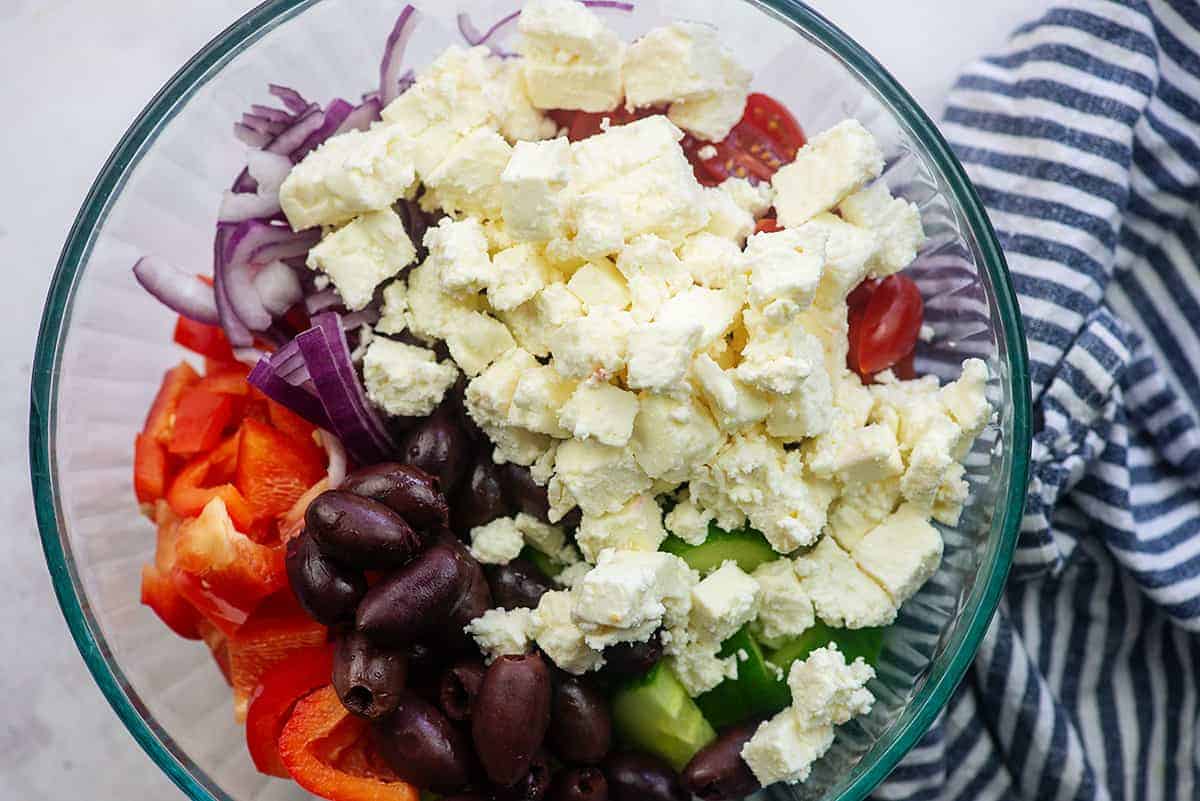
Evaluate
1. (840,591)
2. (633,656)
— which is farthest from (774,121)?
(633,656)

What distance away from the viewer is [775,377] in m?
1.28

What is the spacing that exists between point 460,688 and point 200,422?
0.51 m

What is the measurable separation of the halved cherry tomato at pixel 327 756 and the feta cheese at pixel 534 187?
24.3 inches

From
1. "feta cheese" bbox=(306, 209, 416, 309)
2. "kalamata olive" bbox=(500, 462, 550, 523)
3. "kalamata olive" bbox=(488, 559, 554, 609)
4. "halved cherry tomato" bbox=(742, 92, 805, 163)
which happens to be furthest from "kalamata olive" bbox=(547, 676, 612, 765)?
"halved cherry tomato" bbox=(742, 92, 805, 163)

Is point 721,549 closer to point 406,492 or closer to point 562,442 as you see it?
point 562,442

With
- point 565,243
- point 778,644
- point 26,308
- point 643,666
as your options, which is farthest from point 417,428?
point 26,308

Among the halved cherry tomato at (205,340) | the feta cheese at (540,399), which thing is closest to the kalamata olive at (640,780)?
the feta cheese at (540,399)

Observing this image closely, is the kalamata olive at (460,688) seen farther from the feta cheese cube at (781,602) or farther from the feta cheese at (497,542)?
the feta cheese cube at (781,602)

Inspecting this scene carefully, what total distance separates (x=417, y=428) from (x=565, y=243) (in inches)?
11.7

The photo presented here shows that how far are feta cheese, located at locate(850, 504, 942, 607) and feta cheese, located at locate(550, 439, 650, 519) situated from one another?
303mm

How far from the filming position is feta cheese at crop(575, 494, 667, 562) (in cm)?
137

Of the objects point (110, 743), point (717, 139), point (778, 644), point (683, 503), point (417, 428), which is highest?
point (717, 139)

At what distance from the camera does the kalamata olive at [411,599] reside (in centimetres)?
129

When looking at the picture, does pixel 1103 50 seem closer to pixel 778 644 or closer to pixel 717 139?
pixel 717 139
